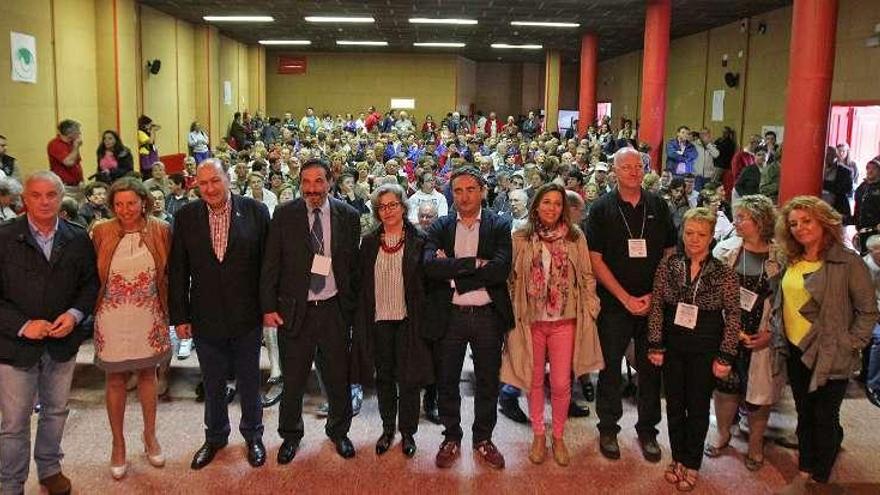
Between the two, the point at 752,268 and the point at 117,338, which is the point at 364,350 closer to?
the point at 117,338

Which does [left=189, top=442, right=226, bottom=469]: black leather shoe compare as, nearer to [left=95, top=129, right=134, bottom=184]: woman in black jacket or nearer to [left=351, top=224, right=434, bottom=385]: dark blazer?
[left=351, top=224, right=434, bottom=385]: dark blazer

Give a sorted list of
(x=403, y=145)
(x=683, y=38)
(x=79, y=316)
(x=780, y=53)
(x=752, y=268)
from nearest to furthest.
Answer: (x=79, y=316), (x=752, y=268), (x=780, y=53), (x=403, y=145), (x=683, y=38)

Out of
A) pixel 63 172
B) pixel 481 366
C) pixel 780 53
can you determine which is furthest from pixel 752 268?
pixel 780 53

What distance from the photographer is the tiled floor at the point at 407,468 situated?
3398 millimetres

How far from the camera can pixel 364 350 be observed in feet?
12.0

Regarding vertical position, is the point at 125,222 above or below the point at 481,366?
above

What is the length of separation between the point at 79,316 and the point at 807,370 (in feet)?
10.7

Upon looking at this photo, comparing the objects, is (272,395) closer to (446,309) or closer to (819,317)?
(446,309)

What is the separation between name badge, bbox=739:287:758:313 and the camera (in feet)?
11.3

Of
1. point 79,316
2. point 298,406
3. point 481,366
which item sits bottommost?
point 298,406

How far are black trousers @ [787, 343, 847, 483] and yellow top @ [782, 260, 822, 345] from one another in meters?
0.08

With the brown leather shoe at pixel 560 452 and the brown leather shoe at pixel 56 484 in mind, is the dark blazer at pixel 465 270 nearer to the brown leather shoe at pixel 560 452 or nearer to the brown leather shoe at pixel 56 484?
the brown leather shoe at pixel 560 452

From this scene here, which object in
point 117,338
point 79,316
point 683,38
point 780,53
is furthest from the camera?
point 683,38

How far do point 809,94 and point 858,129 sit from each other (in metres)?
3.53
